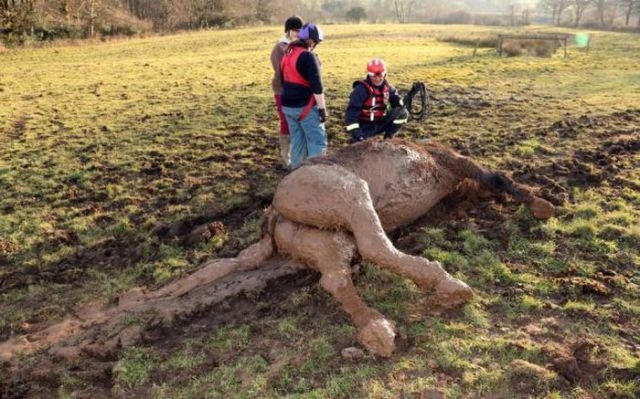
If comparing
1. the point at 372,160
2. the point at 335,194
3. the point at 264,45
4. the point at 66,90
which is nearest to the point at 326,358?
the point at 335,194

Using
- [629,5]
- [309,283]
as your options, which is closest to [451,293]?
[309,283]

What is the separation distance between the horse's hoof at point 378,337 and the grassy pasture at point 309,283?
0.09m

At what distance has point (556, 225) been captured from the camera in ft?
19.4

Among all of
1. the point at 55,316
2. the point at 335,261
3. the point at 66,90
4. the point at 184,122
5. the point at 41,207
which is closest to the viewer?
the point at 335,261

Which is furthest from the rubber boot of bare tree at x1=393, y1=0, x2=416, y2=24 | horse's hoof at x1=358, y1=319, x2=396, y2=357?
bare tree at x1=393, y1=0, x2=416, y2=24

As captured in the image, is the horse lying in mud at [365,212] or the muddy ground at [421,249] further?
the horse lying in mud at [365,212]

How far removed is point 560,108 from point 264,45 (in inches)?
765

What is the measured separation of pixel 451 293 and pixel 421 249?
1098 millimetres

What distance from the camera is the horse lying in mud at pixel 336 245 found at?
14.5ft

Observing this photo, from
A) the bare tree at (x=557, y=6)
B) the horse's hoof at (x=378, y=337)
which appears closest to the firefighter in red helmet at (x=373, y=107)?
the horse's hoof at (x=378, y=337)

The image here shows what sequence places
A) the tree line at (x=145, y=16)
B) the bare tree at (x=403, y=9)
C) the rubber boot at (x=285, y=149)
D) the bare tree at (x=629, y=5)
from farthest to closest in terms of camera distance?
the bare tree at (x=403, y=9), the bare tree at (x=629, y=5), the tree line at (x=145, y=16), the rubber boot at (x=285, y=149)

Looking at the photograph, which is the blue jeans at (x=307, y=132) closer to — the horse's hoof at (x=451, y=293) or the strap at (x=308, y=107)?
the strap at (x=308, y=107)

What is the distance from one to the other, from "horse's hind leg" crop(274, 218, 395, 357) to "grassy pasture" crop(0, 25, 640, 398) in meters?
0.14

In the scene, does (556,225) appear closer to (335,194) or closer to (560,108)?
(335,194)
